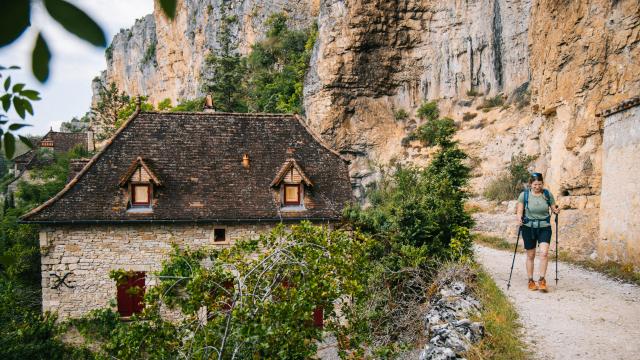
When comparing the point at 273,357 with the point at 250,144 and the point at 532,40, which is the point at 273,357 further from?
the point at 532,40

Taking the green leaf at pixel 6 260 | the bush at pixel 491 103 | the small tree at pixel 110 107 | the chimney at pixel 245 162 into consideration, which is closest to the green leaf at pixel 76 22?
the green leaf at pixel 6 260

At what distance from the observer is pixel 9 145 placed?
5.15ft

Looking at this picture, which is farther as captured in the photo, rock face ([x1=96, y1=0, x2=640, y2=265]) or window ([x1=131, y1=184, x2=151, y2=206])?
Result: rock face ([x1=96, y1=0, x2=640, y2=265])

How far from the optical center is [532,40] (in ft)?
54.4

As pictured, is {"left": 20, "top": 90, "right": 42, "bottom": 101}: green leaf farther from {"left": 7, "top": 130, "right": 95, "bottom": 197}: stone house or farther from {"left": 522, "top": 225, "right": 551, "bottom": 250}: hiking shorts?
{"left": 7, "top": 130, "right": 95, "bottom": 197}: stone house

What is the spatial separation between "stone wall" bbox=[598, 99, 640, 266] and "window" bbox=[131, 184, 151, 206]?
12082mm

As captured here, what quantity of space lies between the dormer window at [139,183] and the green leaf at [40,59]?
500 inches

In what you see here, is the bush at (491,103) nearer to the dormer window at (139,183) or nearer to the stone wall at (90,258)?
the dormer window at (139,183)

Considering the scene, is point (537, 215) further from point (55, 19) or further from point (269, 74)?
point (269, 74)

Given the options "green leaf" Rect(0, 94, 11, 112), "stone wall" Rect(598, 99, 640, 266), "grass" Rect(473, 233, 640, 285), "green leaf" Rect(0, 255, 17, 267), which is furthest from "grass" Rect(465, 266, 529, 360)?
"green leaf" Rect(0, 94, 11, 112)

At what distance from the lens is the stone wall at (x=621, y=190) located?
9242 millimetres

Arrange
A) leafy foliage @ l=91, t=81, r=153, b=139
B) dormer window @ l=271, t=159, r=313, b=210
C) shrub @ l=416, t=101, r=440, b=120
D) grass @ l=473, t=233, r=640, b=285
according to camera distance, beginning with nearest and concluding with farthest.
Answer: grass @ l=473, t=233, r=640, b=285
dormer window @ l=271, t=159, r=313, b=210
shrub @ l=416, t=101, r=440, b=120
leafy foliage @ l=91, t=81, r=153, b=139

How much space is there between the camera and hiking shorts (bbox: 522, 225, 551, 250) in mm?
7331

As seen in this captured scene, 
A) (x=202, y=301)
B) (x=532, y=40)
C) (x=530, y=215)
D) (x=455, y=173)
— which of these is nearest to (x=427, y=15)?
(x=532, y=40)
